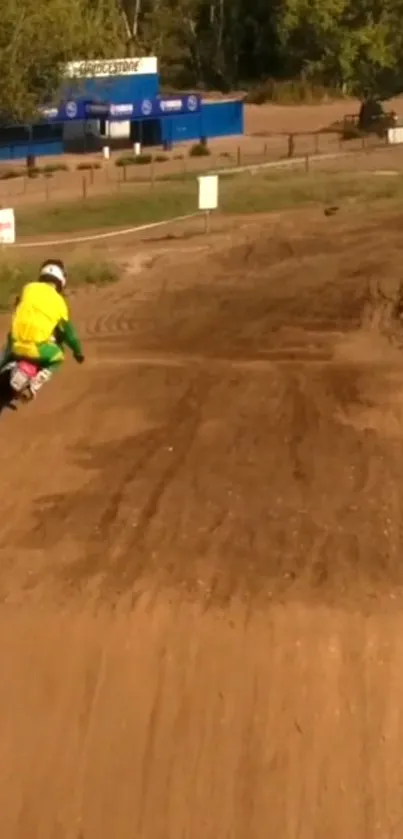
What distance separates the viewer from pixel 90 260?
27.0 meters

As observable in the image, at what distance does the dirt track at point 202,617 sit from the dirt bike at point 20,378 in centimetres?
74

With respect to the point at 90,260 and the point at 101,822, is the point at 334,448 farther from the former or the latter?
the point at 90,260

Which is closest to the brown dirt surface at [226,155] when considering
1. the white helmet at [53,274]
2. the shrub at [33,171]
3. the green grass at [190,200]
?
→ the shrub at [33,171]

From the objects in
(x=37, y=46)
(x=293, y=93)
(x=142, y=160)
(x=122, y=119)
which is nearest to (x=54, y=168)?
(x=142, y=160)

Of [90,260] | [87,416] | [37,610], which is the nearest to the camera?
[37,610]

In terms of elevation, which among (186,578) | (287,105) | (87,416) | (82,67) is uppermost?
(186,578)

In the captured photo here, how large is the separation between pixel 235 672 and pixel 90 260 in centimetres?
1878

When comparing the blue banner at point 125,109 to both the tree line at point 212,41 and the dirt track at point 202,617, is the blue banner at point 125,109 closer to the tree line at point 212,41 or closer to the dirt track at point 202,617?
the tree line at point 212,41

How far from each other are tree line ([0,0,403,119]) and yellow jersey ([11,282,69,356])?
29675 millimetres

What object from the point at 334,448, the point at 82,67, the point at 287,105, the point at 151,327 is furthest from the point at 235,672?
the point at 287,105

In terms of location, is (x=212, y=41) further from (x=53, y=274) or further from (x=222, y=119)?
(x=53, y=274)

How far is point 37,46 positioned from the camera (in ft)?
133

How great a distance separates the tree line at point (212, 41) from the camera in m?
40.8

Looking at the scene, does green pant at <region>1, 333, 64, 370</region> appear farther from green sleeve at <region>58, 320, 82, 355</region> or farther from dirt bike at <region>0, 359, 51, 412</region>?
green sleeve at <region>58, 320, 82, 355</region>
